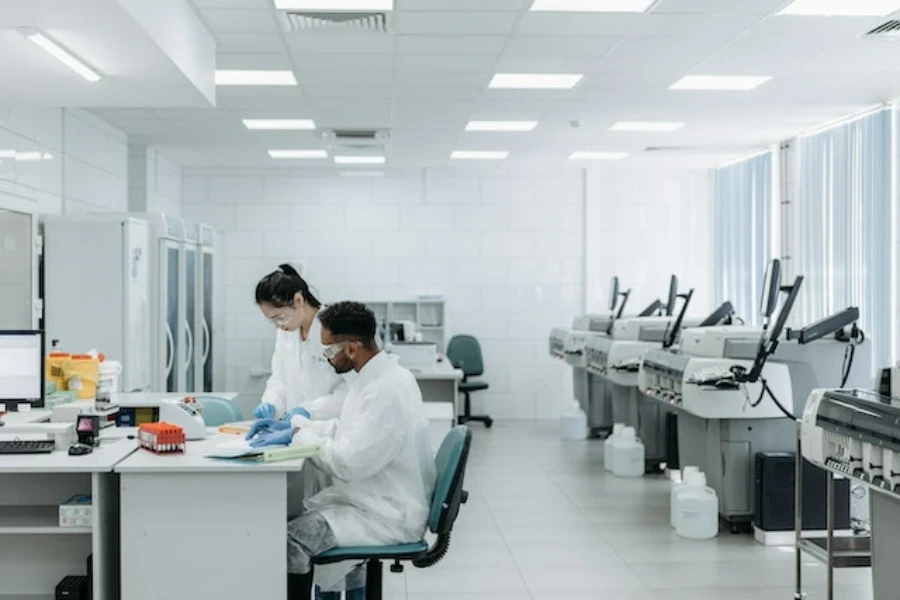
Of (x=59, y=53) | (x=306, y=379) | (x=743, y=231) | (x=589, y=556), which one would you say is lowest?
(x=589, y=556)

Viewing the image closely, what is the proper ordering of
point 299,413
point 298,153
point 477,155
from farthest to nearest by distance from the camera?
point 477,155, point 298,153, point 299,413

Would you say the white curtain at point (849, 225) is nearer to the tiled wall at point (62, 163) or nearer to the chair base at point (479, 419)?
the chair base at point (479, 419)

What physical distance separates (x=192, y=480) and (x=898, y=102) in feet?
18.7

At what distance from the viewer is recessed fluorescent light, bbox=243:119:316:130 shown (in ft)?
24.7

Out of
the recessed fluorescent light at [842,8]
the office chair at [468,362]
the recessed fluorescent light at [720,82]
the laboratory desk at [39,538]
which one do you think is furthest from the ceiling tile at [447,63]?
the office chair at [468,362]

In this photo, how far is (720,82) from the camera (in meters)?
6.34

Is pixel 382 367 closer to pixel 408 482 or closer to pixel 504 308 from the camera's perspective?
pixel 408 482

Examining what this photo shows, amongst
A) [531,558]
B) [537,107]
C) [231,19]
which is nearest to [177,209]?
[537,107]

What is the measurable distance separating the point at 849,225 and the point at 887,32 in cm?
241

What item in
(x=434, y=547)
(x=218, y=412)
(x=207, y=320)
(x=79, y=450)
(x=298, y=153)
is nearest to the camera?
(x=434, y=547)

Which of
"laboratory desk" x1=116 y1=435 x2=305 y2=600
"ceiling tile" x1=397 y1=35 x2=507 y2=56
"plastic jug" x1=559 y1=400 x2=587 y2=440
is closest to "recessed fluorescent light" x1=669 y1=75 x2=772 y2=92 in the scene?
"ceiling tile" x1=397 y1=35 x2=507 y2=56

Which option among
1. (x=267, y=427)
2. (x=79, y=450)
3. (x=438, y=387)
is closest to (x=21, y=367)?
(x=79, y=450)

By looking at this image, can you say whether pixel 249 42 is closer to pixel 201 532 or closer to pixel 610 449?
pixel 201 532

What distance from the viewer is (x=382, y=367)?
3213 millimetres
